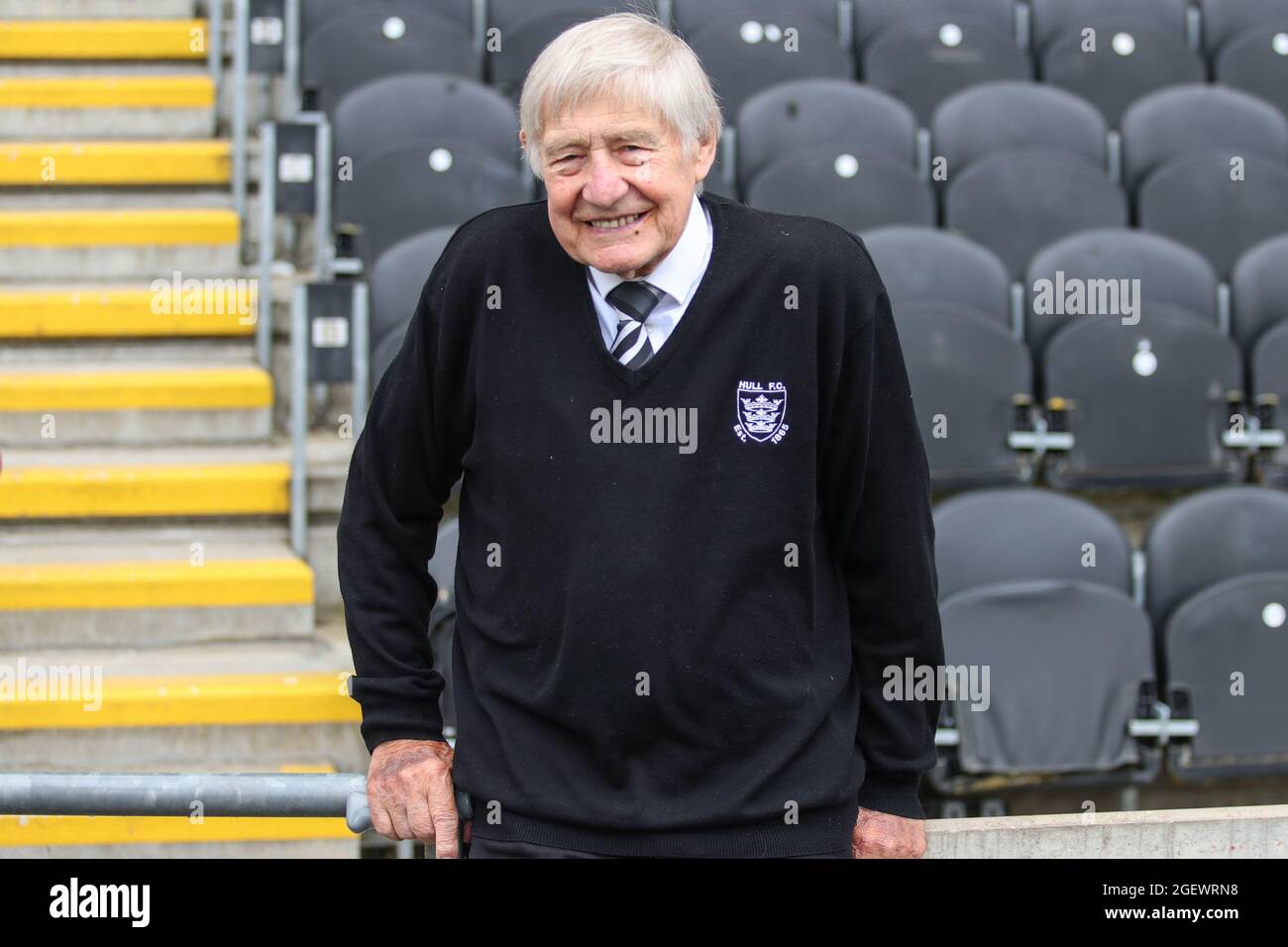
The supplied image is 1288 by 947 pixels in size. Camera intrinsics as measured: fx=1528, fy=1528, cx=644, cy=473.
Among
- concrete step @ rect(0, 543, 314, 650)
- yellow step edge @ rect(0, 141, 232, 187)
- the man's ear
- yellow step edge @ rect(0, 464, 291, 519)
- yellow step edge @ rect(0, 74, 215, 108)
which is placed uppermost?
yellow step edge @ rect(0, 74, 215, 108)

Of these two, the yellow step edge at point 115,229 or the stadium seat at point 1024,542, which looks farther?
the yellow step edge at point 115,229

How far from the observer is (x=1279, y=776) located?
2893 mm

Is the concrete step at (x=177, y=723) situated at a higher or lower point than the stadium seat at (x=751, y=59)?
lower

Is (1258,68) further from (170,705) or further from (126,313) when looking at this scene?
(170,705)

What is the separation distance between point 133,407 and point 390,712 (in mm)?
2174

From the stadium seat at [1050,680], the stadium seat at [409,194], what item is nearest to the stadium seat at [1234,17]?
the stadium seat at [409,194]

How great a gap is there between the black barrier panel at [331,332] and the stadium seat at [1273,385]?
1.92 metres

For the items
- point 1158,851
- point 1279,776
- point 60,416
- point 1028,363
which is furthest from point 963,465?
point 60,416

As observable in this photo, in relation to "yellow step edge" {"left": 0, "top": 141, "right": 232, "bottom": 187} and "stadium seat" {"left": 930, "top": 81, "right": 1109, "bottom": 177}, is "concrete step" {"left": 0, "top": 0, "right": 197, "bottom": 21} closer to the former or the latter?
"yellow step edge" {"left": 0, "top": 141, "right": 232, "bottom": 187}

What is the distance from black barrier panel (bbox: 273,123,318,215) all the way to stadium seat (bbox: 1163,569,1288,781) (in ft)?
6.82

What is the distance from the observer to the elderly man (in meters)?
1.19

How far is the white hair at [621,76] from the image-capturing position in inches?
46.5

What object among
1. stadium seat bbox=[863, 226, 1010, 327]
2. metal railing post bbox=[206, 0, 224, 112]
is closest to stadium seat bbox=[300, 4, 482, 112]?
metal railing post bbox=[206, 0, 224, 112]

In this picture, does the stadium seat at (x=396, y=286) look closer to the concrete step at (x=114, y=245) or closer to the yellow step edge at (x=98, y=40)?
the concrete step at (x=114, y=245)
